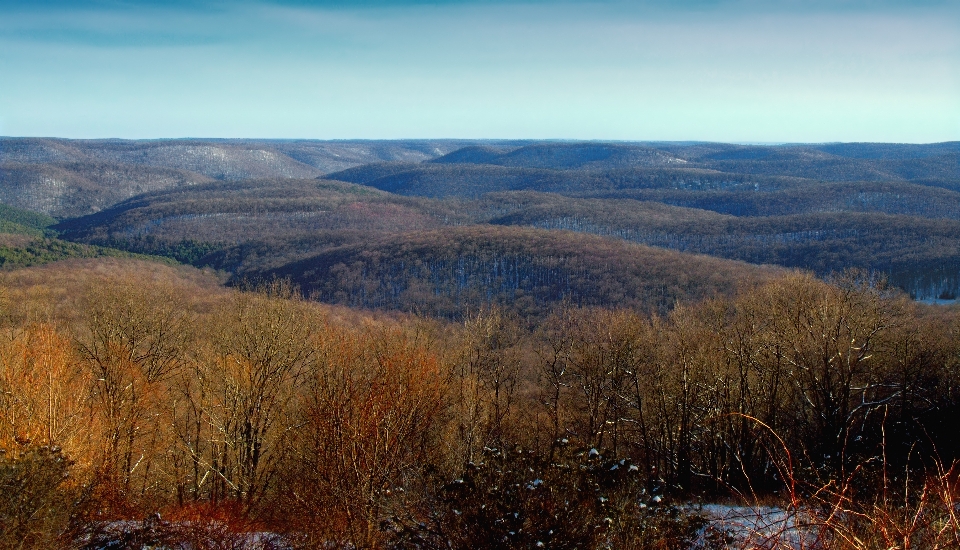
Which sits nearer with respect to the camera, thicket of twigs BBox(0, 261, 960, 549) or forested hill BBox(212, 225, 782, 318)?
thicket of twigs BBox(0, 261, 960, 549)

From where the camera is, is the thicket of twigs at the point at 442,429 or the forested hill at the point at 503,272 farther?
the forested hill at the point at 503,272

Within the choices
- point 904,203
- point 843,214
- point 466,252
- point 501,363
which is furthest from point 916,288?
point 904,203

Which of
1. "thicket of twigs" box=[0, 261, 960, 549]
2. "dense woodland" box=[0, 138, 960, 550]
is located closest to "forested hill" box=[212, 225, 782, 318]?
"dense woodland" box=[0, 138, 960, 550]

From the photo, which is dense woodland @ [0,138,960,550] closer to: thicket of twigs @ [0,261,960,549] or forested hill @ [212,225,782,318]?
thicket of twigs @ [0,261,960,549]

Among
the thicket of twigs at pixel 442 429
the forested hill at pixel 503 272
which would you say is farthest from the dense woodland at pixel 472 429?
the forested hill at pixel 503 272

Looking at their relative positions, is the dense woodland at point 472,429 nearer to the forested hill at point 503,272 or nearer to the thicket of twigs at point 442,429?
the thicket of twigs at point 442,429

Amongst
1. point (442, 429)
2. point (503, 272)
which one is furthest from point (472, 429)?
point (503, 272)

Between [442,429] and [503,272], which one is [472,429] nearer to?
[442,429]

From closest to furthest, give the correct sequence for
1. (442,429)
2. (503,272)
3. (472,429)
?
1. (472,429)
2. (442,429)
3. (503,272)
